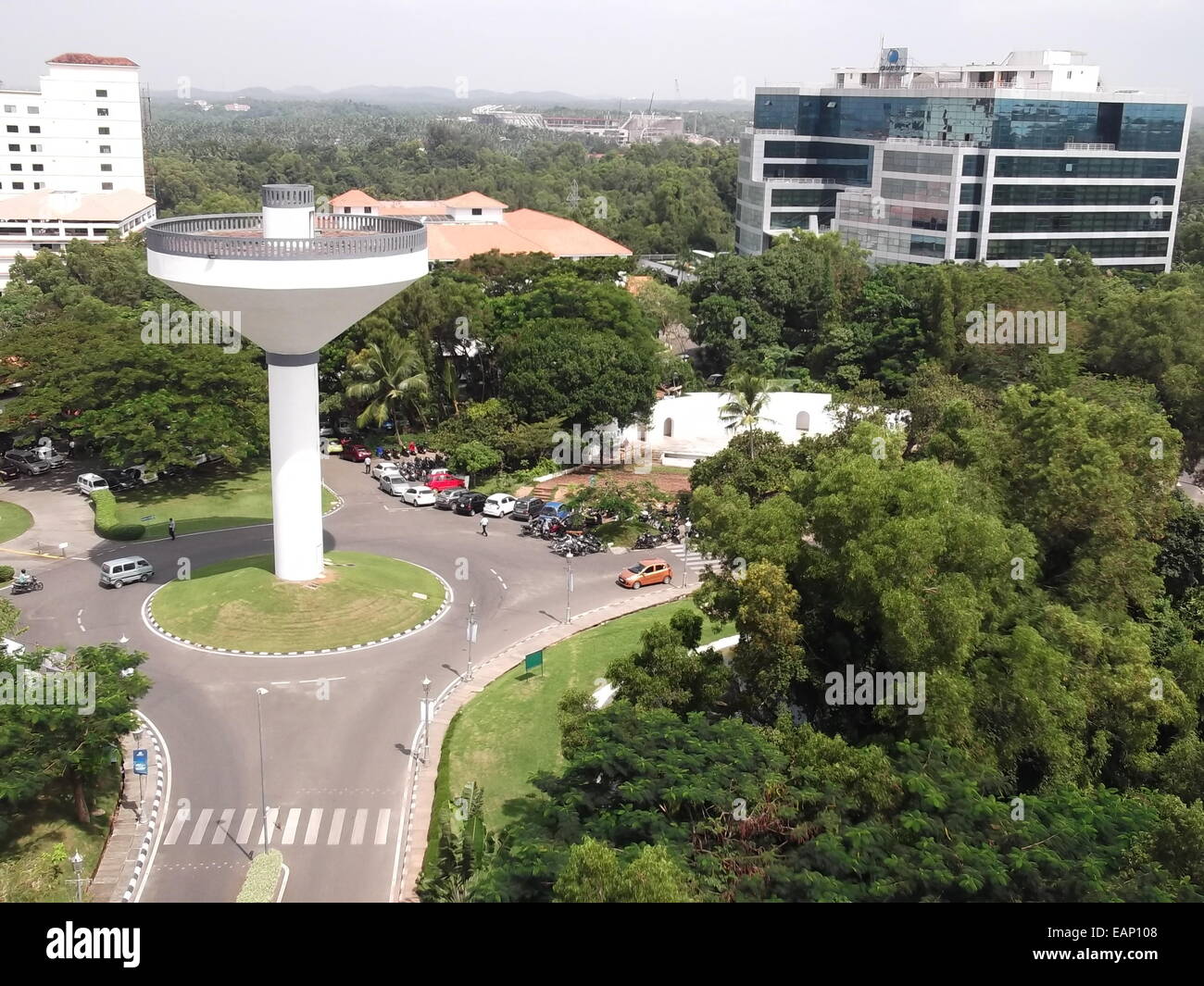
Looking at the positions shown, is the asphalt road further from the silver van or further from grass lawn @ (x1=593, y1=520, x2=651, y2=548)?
grass lawn @ (x1=593, y1=520, x2=651, y2=548)

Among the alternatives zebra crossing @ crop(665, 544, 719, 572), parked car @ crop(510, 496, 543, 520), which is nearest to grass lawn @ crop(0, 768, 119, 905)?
zebra crossing @ crop(665, 544, 719, 572)

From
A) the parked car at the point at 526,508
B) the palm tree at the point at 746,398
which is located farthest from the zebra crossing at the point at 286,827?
the palm tree at the point at 746,398

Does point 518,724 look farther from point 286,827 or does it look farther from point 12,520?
point 12,520

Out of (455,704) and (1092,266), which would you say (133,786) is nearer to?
(455,704)

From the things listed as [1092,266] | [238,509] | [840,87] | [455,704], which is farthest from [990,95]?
[455,704]

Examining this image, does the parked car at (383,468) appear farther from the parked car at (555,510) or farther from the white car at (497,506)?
the parked car at (555,510)
